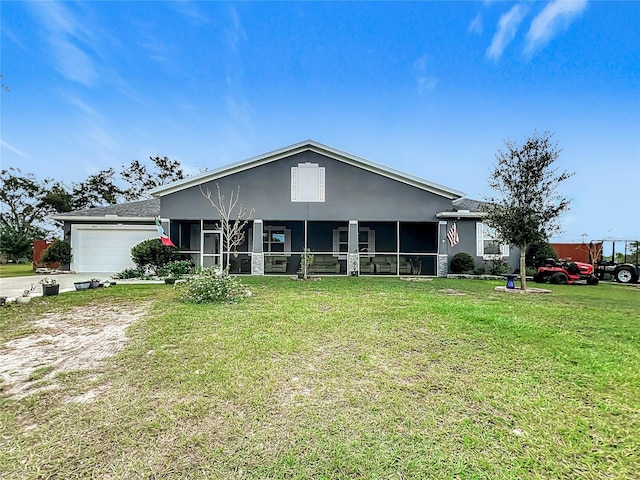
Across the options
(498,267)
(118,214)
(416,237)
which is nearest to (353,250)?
(416,237)

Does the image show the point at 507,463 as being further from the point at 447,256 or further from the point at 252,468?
the point at 447,256

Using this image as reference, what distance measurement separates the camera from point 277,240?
18.5m

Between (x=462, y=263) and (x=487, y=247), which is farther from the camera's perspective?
(x=487, y=247)

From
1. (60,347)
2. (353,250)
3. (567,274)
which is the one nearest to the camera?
(60,347)

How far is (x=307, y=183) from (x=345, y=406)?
44.0 ft

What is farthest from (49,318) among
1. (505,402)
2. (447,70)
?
(447,70)

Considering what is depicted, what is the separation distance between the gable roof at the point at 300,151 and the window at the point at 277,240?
3.92 meters

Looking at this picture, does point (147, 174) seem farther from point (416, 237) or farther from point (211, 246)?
point (416, 237)

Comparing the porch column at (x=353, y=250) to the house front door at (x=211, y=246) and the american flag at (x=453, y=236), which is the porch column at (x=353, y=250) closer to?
the american flag at (x=453, y=236)

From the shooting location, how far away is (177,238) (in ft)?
56.0

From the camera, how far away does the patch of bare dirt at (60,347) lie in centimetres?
399

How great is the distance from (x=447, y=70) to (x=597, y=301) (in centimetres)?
1130

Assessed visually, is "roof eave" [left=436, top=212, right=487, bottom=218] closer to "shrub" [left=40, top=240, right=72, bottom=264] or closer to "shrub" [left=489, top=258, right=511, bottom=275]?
"shrub" [left=489, top=258, right=511, bottom=275]

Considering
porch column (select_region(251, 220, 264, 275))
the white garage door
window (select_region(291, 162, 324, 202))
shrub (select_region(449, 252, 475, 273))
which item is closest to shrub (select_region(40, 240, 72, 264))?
the white garage door
